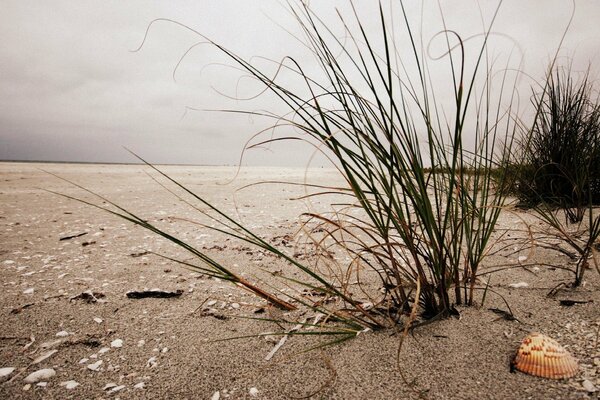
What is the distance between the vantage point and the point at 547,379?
0.88m

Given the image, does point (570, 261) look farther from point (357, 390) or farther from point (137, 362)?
point (137, 362)

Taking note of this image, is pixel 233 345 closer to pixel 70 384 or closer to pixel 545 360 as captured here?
pixel 70 384

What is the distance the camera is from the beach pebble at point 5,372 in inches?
43.9

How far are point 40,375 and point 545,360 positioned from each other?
1.71m

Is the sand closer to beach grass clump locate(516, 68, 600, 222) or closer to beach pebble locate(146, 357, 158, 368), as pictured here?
beach pebble locate(146, 357, 158, 368)

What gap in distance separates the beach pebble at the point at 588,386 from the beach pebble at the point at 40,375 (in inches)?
67.9

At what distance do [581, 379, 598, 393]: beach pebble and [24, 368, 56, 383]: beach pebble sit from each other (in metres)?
1.73

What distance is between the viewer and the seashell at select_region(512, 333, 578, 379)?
88cm

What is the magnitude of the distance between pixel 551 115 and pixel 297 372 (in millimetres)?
3283

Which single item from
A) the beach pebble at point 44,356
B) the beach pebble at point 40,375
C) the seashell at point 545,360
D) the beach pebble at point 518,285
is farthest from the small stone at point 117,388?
the beach pebble at point 518,285

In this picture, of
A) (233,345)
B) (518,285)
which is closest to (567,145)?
(518,285)

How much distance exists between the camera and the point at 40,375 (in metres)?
1.13

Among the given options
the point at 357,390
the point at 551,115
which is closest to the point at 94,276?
the point at 357,390

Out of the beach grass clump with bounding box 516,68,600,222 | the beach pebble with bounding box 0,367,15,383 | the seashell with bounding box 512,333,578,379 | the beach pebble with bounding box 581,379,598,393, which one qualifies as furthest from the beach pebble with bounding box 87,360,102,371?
the beach grass clump with bounding box 516,68,600,222
